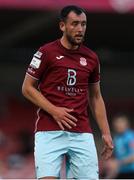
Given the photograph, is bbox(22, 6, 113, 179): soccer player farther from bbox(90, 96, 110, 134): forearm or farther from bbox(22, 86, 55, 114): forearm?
bbox(90, 96, 110, 134): forearm

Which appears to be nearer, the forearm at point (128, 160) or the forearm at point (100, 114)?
the forearm at point (100, 114)

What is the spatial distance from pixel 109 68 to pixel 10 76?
236cm

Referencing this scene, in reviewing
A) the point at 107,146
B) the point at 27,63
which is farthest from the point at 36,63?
the point at 27,63

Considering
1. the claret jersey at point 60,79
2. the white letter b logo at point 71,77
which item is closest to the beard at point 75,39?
the claret jersey at point 60,79

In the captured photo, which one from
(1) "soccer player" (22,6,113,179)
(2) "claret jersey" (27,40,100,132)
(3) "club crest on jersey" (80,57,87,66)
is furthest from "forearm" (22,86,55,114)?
(3) "club crest on jersey" (80,57,87,66)

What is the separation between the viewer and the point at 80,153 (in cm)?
671

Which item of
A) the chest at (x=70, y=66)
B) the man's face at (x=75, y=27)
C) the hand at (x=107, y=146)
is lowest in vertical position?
the hand at (x=107, y=146)

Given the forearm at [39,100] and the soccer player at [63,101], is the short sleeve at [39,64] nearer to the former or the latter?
the soccer player at [63,101]

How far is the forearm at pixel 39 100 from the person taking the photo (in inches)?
260

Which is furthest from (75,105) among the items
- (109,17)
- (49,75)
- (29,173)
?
(109,17)

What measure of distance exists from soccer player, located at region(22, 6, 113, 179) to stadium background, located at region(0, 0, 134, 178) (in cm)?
914

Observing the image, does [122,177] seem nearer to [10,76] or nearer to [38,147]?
[38,147]

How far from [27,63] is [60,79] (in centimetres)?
1106

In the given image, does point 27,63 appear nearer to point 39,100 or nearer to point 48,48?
point 48,48
